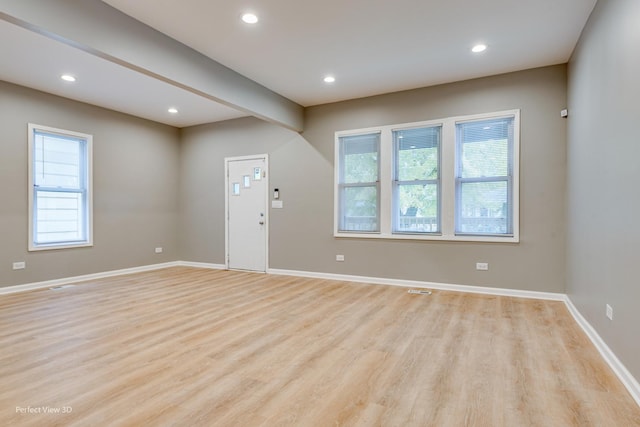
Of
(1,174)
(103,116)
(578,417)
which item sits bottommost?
(578,417)

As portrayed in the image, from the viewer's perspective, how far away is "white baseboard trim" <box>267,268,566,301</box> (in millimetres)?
4336

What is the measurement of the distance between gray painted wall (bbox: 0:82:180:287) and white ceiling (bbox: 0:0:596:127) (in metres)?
0.40

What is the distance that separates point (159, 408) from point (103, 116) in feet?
18.3

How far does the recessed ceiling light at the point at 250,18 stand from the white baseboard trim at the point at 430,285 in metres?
3.83

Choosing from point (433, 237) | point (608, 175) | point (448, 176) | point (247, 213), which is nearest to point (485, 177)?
point (448, 176)

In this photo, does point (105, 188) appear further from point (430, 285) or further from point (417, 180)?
point (430, 285)

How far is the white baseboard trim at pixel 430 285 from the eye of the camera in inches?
171

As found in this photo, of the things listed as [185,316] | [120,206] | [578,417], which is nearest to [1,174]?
[120,206]

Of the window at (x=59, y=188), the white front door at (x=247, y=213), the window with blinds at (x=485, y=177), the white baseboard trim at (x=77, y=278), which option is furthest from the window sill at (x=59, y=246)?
the window with blinds at (x=485, y=177)

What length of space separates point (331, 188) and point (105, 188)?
3935 mm

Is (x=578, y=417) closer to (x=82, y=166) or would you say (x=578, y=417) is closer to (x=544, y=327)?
(x=544, y=327)

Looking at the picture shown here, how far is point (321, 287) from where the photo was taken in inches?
199

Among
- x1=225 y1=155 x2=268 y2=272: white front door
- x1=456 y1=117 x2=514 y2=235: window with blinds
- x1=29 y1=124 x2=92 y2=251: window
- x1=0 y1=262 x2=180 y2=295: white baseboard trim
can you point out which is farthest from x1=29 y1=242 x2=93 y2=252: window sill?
x1=456 y1=117 x2=514 y2=235: window with blinds

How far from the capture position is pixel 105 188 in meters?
5.91
